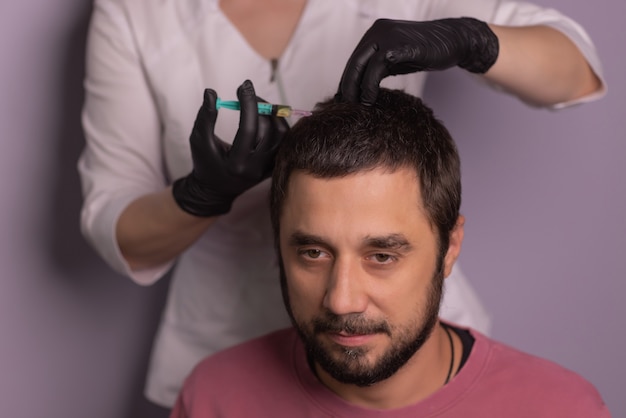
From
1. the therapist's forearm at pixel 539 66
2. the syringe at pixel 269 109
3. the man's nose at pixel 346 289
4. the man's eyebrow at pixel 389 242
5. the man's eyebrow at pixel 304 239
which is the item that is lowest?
the man's nose at pixel 346 289

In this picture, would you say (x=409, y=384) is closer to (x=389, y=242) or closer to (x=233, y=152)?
(x=389, y=242)

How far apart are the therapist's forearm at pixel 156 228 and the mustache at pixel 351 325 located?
37cm

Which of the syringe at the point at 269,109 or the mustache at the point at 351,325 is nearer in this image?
the mustache at the point at 351,325

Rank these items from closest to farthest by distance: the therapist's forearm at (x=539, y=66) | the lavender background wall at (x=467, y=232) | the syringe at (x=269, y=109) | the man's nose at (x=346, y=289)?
the man's nose at (x=346, y=289), the syringe at (x=269, y=109), the therapist's forearm at (x=539, y=66), the lavender background wall at (x=467, y=232)

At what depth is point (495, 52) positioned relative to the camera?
1.74 m

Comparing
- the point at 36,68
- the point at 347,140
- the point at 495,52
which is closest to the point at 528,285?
the point at 495,52

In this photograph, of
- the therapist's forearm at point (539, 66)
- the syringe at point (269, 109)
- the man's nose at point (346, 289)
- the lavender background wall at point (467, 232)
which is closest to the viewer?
the man's nose at point (346, 289)

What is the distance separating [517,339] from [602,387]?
9.6 inches

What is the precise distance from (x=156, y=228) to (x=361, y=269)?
49 centimetres

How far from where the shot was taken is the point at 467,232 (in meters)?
2.45

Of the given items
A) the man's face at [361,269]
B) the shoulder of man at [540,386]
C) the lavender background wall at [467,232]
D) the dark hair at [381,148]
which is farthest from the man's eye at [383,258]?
the lavender background wall at [467,232]

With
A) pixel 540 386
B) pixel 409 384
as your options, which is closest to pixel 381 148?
pixel 409 384

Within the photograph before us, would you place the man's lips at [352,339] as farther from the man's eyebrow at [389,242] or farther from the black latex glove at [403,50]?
the black latex glove at [403,50]

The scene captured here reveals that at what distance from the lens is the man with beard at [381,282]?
1555 mm
